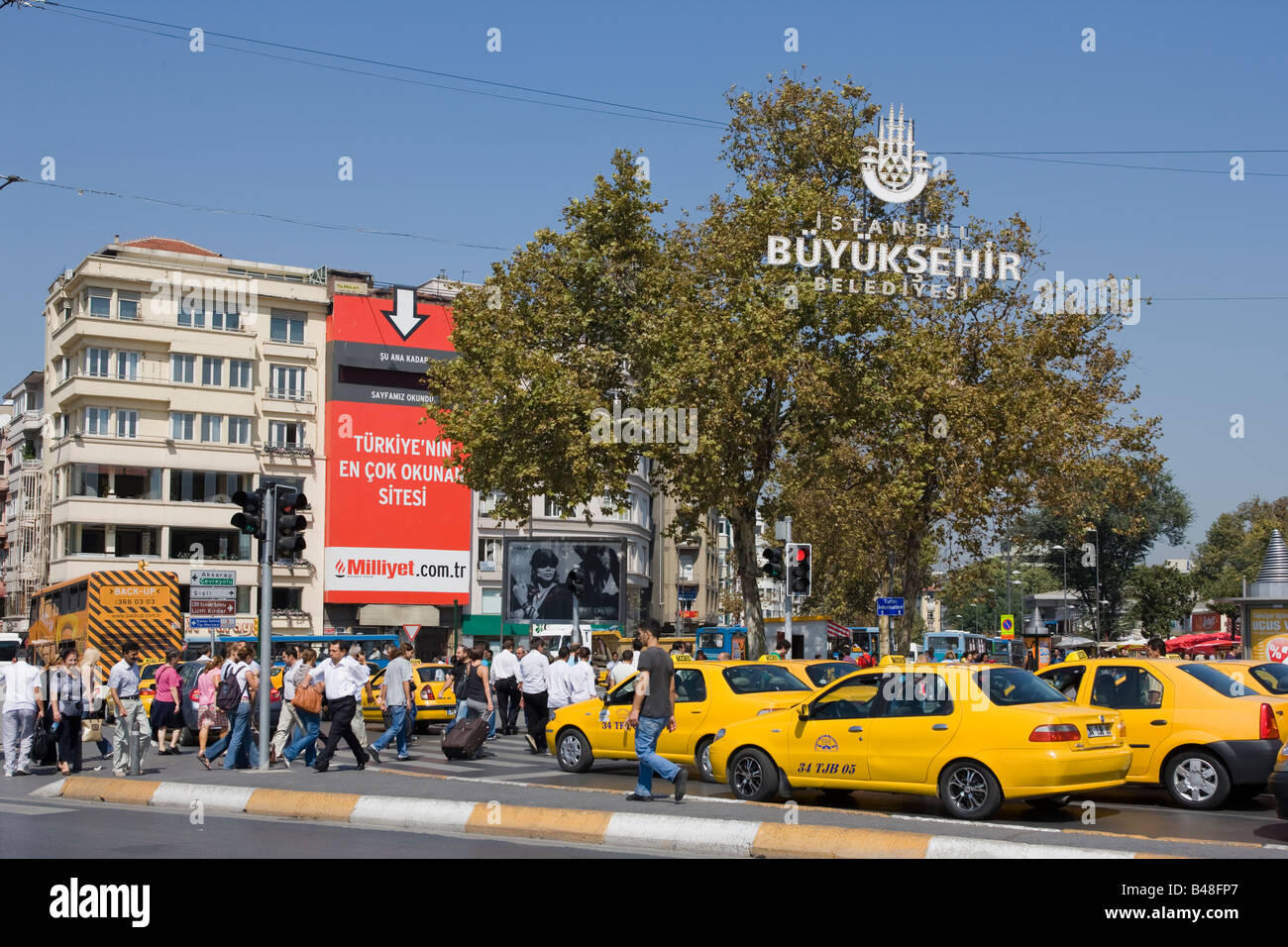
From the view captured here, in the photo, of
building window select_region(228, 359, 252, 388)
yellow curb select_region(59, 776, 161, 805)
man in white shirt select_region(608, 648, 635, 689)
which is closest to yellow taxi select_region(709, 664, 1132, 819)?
yellow curb select_region(59, 776, 161, 805)

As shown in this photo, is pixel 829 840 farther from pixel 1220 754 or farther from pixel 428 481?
pixel 428 481

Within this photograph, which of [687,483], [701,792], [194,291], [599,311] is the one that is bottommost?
[701,792]

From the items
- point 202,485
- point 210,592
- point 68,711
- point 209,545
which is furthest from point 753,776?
point 202,485

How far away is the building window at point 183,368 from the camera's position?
2525 inches

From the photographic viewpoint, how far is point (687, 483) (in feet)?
105

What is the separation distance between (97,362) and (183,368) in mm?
3807

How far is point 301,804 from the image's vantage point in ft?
46.0

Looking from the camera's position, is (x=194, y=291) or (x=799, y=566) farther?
(x=194, y=291)

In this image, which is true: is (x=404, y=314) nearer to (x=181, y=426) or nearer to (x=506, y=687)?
(x=181, y=426)

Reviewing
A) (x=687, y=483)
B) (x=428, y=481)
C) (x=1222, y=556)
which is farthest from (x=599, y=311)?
(x=1222, y=556)

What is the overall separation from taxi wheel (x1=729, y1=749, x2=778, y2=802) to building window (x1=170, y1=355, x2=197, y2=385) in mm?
55001

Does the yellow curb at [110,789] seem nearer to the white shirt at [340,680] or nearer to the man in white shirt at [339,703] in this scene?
the man in white shirt at [339,703]

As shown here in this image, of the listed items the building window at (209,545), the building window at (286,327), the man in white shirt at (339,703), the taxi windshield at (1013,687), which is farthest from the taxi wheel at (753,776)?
the building window at (286,327)
